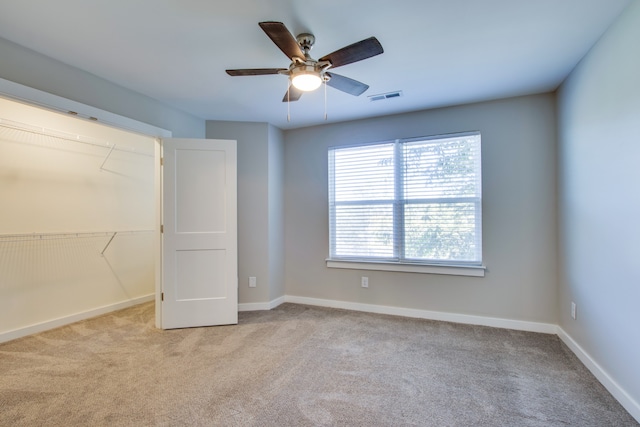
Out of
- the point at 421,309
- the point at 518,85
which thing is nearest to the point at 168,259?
the point at 421,309

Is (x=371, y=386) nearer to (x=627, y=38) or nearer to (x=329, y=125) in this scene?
(x=627, y=38)

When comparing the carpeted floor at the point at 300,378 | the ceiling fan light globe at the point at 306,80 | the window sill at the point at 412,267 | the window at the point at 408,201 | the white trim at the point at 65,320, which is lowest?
the carpeted floor at the point at 300,378

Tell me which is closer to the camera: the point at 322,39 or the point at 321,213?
the point at 322,39

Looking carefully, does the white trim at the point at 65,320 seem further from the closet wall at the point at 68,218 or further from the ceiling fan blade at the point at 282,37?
the ceiling fan blade at the point at 282,37

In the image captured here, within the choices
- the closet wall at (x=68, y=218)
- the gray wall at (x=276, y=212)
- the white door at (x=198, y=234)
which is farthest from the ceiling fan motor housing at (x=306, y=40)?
the closet wall at (x=68, y=218)

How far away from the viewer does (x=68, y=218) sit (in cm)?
362

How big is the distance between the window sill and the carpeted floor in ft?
1.84

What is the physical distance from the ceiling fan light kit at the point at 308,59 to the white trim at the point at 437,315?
257 centimetres

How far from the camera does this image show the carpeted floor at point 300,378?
1856 millimetres

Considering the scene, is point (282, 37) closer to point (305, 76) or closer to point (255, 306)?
point (305, 76)

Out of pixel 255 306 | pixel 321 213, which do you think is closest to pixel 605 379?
pixel 321 213

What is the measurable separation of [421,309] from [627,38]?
282 cm

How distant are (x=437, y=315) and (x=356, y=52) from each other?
2887 millimetres

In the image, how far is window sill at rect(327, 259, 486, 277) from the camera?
3320mm
